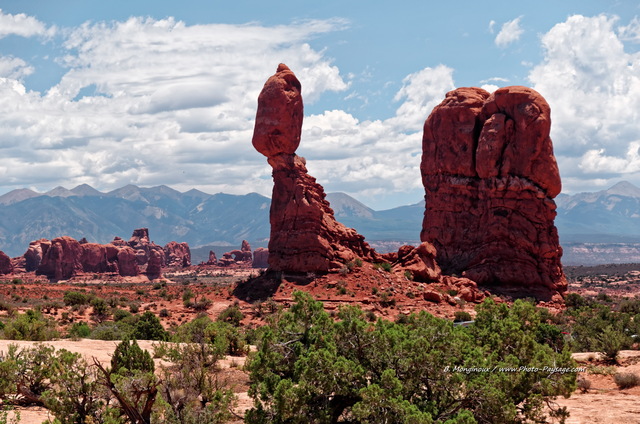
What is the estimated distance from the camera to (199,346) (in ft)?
62.5

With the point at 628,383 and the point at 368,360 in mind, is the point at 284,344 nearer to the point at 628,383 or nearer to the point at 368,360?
the point at 368,360

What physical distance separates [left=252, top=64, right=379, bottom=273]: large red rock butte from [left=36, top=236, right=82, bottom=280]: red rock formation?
52647mm

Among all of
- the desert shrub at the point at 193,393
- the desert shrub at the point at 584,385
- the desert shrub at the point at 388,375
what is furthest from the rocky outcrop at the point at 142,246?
the desert shrub at the point at 388,375

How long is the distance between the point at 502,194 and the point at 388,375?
40.1 metres

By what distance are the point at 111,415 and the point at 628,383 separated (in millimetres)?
14143

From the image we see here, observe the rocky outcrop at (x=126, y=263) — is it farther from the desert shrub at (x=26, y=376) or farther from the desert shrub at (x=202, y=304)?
the desert shrub at (x=26, y=376)

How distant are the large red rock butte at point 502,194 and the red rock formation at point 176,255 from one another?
94.4 m

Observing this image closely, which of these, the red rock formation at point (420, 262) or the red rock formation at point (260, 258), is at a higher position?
the red rock formation at point (420, 262)

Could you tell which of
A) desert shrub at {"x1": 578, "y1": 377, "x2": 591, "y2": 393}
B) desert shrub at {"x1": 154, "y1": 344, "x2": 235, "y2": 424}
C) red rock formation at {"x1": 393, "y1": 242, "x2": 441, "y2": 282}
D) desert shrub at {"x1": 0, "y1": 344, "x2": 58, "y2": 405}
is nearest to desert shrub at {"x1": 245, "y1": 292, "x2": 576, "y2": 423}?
desert shrub at {"x1": 154, "y1": 344, "x2": 235, "y2": 424}

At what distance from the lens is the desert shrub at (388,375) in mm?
12242

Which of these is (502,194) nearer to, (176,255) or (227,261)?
(227,261)

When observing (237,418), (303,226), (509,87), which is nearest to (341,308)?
(237,418)

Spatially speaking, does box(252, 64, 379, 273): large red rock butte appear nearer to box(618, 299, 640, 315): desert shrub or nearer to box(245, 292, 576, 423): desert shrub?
box(618, 299, 640, 315): desert shrub

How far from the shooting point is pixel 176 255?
140750 mm
